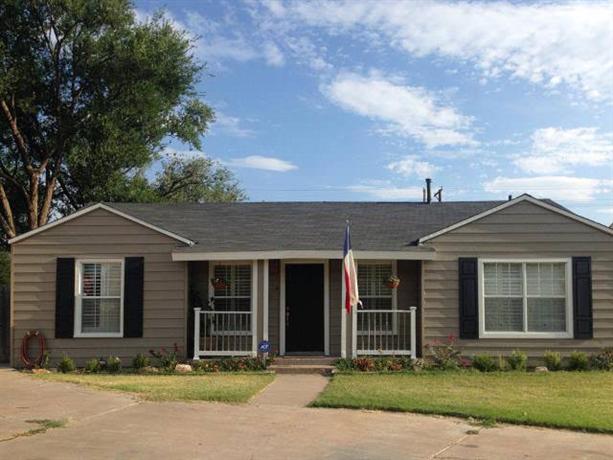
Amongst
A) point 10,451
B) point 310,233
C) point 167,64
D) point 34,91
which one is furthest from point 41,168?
point 10,451

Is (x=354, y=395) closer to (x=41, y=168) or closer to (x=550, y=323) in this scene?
(x=550, y=323)

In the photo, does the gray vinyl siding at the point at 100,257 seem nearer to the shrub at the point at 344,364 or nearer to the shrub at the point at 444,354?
the shrub at the point at 344,364

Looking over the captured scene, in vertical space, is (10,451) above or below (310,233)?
below

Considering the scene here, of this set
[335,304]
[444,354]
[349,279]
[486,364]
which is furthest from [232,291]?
[486,364]

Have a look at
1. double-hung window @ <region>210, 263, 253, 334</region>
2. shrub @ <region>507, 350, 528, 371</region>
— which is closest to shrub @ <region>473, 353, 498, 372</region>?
shrub @ <region>507, 350, 528, 371</region>

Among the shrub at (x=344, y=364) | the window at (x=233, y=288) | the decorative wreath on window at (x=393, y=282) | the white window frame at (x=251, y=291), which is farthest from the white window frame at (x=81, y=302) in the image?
the decorative wreath on window at (x=393, y=282)

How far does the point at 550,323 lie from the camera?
47.4 feet

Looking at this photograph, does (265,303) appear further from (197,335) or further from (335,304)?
(335,304)

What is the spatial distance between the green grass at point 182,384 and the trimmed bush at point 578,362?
19.8 feet

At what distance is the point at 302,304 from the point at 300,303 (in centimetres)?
5

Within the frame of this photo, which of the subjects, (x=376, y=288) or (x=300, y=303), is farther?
(x=376, y=288)

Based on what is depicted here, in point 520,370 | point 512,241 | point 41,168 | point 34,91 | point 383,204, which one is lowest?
point 520,370

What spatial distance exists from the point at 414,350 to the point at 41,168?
52.7 feet

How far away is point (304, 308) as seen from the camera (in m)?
15.4
